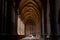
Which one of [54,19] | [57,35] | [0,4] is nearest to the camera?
[0,4]

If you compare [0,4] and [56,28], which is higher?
[0,4]

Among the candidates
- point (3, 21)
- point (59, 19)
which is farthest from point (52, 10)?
point (3, 21)

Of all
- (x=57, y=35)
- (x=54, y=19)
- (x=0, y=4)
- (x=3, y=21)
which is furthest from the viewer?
(x=54, y=19)

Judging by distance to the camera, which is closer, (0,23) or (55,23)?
(0,23)

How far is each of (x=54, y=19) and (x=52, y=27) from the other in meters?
0.97

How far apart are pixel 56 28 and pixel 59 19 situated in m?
0.83

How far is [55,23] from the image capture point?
15.9 metres

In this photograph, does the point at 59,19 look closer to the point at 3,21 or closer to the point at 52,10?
the point at 52,10

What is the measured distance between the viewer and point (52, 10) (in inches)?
666

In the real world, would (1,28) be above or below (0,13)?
below

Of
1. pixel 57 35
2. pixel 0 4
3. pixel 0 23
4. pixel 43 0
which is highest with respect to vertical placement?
pixel 43 0

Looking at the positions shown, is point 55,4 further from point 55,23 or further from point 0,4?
point 0,4

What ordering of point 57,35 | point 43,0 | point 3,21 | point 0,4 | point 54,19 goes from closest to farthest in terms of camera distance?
point 0,4
point 3,21
point 57,35
point 54,19
point 43,0

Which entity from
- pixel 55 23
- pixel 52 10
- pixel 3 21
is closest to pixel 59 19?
pixel 55 23
